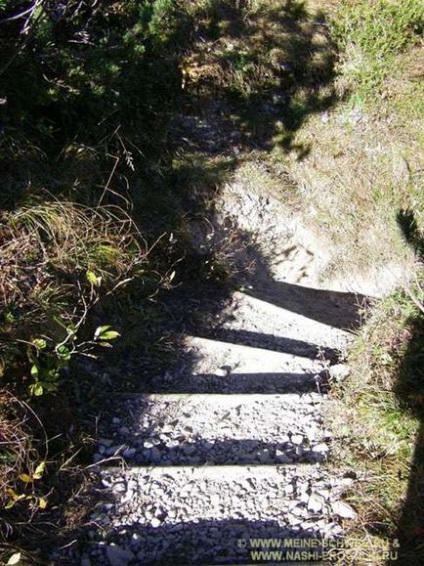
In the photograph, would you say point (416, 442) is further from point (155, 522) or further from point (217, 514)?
point (155, 522)

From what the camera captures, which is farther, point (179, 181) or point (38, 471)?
point (179, 181)

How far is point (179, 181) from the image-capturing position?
5852 mm

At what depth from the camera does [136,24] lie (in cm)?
537

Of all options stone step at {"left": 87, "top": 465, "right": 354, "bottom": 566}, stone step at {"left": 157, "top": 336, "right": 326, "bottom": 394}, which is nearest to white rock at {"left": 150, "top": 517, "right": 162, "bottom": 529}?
stone step at {"left": 87, "top": 465, "right": 354, "bottom": 566}

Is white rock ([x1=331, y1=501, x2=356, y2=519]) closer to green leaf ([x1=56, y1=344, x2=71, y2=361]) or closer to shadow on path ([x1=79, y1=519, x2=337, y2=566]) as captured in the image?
shadow on path ([x1=79, y1=519, x2=337, y2=566])

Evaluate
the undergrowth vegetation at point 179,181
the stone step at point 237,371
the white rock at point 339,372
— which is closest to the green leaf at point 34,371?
the undergrowth vegetation at point 179,181

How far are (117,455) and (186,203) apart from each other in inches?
115

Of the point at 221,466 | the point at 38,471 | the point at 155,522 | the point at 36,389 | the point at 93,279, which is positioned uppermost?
the point at 93,279

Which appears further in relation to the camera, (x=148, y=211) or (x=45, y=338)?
(x=148, y=211)

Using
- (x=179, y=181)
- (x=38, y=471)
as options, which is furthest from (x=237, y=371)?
(x=179, y=181)

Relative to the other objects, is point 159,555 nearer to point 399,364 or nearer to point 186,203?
point 399,364

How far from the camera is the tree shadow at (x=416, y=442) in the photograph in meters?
3.22

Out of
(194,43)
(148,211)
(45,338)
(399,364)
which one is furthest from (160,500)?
(194,43)

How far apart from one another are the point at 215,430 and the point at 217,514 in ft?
2.21
